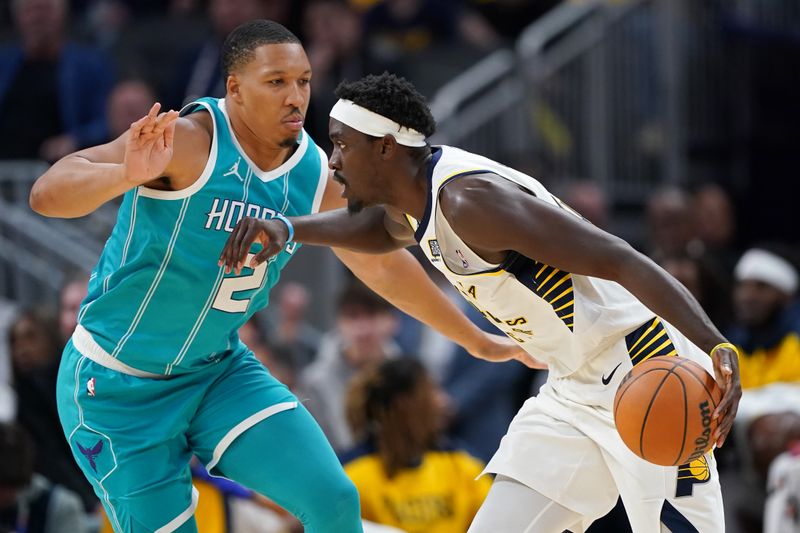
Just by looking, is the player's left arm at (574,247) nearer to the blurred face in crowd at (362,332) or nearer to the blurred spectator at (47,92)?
the blurred face in crowd at (362,332)

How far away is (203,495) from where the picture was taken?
712 cm

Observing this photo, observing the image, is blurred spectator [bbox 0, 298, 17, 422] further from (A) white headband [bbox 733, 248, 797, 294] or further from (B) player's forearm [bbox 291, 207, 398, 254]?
(A) white headband [bbox 733, 248, 797, 294]

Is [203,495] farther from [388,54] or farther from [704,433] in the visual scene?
[388,54]

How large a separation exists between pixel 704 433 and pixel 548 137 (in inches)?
282

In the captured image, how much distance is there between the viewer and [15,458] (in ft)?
22.3

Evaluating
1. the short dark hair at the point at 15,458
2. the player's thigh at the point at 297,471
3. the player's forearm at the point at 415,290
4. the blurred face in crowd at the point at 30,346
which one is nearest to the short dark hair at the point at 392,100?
the player's forearm at the point at 415,290

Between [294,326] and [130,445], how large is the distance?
472cm

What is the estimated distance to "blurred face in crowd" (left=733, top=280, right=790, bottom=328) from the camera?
354 inches

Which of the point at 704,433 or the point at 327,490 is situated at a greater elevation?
the point at 704,433

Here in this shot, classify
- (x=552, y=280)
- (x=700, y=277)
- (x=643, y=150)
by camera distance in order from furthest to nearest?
(x=643, y=150), (x=700, y=277), (x=552, y=280)

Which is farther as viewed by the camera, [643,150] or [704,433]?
[643,150]

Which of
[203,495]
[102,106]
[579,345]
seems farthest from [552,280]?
[102,106]

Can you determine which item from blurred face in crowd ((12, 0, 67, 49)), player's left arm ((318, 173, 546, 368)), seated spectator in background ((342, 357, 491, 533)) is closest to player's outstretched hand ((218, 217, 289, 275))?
player's left arm ((318, 173, 546, 368))

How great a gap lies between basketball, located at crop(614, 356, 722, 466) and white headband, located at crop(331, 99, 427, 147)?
3.84 ft
